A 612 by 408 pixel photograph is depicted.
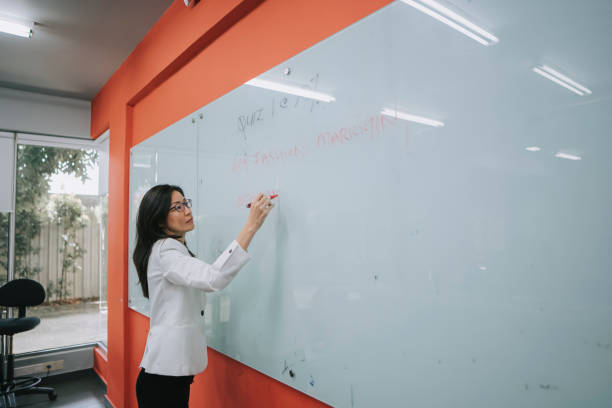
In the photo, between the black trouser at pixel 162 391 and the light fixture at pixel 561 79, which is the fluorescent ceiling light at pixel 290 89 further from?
the black trouser at pixel 162 391

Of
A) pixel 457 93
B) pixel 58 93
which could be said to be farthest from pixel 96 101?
pixel 457 93

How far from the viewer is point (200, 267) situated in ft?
4.11

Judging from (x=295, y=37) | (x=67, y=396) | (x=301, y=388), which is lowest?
(x=67, y=396)

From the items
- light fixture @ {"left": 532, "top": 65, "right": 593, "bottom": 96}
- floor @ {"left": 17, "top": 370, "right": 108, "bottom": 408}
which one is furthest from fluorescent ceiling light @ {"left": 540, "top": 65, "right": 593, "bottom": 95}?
floor @ {"left": 17, "top": 370, "right": 108, "bottom": 408}

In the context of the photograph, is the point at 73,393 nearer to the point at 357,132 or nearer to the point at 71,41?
the point at 71,41

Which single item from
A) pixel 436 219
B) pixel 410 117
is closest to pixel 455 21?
pixel 410 117

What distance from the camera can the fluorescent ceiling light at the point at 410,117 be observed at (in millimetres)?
835

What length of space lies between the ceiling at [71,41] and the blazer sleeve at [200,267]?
1.62 m

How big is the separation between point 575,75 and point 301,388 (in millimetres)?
1118

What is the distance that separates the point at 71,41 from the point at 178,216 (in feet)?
6.60

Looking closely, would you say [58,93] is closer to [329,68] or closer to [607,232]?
[329,68]

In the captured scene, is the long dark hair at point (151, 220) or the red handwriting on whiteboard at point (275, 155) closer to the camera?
the red handwriting on whiteboard at point (275, 155)

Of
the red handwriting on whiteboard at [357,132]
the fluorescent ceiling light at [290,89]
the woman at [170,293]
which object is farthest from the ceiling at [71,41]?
the red handwriting on whiteboard at [357,132]

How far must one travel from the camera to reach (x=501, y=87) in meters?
0.73
